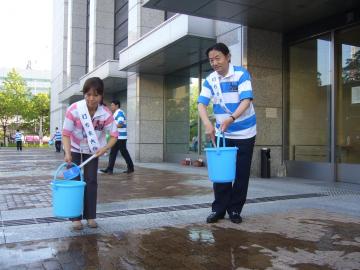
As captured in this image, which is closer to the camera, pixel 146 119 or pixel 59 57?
pixel 146 119

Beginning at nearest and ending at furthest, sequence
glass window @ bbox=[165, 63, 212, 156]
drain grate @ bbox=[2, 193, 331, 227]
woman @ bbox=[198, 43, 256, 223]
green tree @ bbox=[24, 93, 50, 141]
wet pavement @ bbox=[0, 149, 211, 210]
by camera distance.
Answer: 1. woman @ bbox=[198, 43, 256, 223]
2. drain grate @ bbox=[2, 193, 331, 227]
3. wet pavement @ bbox=[0, 149, 211, 210]
4. glass window @ bbox=[165, 63, 212, 156]
5. green tree @ bbox=[24, 93, 50, 141]

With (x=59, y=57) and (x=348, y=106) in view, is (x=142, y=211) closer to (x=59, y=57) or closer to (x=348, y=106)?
(x=348, y=106)

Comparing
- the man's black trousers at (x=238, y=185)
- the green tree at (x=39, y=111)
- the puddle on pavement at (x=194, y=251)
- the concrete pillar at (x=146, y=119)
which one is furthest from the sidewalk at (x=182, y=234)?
the green tree at (x=39, y=111)

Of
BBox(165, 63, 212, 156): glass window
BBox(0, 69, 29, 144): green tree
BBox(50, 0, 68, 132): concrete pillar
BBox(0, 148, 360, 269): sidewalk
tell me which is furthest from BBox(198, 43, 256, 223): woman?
BBox(0, 69, 29, 144): green tree

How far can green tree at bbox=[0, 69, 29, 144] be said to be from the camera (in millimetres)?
53062

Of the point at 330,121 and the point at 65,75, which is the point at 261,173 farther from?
the point at 65,75

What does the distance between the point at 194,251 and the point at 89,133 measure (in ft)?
5.63

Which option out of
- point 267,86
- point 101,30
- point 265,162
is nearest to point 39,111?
point 101,30

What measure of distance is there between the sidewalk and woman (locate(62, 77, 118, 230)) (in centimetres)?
35

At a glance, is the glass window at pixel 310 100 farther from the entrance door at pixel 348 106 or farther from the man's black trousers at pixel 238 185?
the man's black trousers at pixel 238 185

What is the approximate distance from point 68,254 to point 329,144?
24.5 ft

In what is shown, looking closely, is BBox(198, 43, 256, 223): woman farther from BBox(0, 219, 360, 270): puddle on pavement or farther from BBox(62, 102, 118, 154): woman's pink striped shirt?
BBox(62, 102, 118, 154): woman's pink striped shirt

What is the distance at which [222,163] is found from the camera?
14.4 ft

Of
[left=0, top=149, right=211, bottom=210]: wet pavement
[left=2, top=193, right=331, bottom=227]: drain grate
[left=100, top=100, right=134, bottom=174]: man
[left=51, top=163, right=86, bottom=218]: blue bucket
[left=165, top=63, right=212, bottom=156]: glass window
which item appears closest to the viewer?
[left=51, top=163, right=86, bottom=218]: blue bucket
